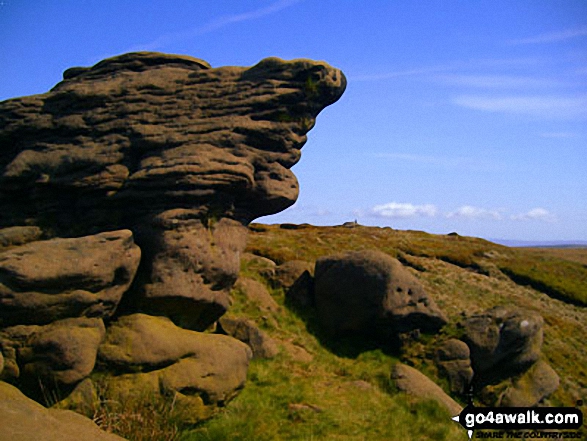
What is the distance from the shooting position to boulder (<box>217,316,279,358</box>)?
24047mm

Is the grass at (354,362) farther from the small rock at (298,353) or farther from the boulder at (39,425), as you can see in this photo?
the boulder at (39,425)

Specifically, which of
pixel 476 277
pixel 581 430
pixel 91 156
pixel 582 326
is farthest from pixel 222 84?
pixel 582 326

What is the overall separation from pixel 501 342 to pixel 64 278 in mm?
24011

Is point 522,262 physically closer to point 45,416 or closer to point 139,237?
point 139,237

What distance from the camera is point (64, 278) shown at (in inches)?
673

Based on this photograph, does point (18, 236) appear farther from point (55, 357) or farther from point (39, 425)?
point (39, 425)

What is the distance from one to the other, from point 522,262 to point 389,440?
4438 cm

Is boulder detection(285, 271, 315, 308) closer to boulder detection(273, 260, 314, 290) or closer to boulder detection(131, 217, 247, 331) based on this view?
boulder detection(273, 260, 314, 290)

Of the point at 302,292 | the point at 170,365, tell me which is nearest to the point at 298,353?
the point at 302,292

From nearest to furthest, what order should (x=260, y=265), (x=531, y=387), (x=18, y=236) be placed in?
1. (x=18, y=236)
2. (x=531, y=387)
3. (x=260, y=265)

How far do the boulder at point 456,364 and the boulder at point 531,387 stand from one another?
237 cm

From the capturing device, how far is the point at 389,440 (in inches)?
714

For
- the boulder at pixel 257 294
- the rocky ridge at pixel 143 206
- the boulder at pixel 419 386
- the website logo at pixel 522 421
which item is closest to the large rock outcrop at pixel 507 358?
the website logo at pixel 522 421

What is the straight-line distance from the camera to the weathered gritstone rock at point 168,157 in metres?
21.3
